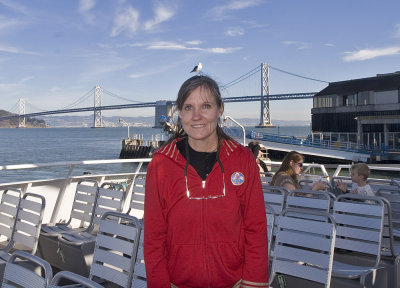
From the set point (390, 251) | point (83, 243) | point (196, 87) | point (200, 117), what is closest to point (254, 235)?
point (200, 117)

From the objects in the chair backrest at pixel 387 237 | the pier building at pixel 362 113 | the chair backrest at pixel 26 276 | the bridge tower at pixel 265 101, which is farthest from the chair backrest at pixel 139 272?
the bridge tower at pixel 265 101

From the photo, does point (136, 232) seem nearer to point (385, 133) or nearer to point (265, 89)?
point (385, 133)

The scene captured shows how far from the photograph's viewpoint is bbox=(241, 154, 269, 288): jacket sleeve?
67.6 inches

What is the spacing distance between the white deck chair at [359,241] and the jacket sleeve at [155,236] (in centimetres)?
180

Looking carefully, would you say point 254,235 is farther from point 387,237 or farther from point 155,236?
point 387,237

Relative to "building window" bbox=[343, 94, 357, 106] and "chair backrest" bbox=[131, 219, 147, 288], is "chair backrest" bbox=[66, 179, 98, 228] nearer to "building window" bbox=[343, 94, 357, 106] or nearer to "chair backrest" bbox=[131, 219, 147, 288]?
"chair backrest" bbox=[131, 219, 147, 288]

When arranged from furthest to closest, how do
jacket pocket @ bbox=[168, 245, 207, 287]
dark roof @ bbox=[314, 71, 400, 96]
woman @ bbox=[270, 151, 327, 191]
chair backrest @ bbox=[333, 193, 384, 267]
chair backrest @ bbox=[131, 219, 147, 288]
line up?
dark roof @ bbox=[314, 71, 400, 96] → woman @ bbox=[270, 151, 327, 191] → chair backrest @ bbox=[333, 193, 384, 267] → chair backrest @ bbox=[131, 219, 147, 288] → jacket pocket @ bbox=[168, 245, 207, 287]

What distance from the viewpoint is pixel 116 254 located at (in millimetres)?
2676

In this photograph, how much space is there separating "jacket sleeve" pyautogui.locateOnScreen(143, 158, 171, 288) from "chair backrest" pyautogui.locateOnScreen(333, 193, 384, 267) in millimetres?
2017

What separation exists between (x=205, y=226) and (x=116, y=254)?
3.83 feet

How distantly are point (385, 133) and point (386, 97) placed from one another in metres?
3.78

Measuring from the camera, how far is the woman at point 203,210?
1694 mm

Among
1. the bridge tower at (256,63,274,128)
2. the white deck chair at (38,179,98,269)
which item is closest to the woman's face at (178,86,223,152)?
the white deck chair at (38,179,98,269)

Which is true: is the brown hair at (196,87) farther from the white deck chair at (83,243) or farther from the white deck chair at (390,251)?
the white deck chair at (83,243)
